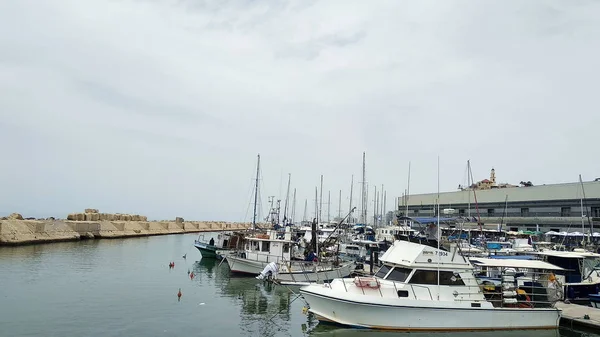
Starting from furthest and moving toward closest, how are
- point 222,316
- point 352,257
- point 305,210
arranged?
→ point 305,210, point 352,257, point 222,316

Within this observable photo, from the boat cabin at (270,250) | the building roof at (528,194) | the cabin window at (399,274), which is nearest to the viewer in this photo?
the cabin window at (399,274)

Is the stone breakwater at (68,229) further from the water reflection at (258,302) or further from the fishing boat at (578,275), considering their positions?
the fishing boat at (578,275)

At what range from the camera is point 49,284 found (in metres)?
24.9

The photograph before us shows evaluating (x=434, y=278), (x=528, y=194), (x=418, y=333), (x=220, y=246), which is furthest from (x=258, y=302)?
(x=528, y=194)

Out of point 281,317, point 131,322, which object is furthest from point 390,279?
point 131,322

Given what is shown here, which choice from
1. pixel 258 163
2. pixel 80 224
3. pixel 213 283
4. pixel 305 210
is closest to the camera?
pixel 213 283

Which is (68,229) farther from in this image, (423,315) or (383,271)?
(423,315)

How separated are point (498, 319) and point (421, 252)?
391 centimetres

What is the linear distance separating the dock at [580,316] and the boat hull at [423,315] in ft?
2.84

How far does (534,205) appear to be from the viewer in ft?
208

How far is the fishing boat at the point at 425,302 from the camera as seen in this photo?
16078 millimetres

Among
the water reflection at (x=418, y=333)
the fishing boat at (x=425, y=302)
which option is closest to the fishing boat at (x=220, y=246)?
the water reflection at (x=418, y=333)

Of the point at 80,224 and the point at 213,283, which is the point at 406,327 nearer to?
the point at 213,283

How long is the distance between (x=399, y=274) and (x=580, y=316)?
305 inches
